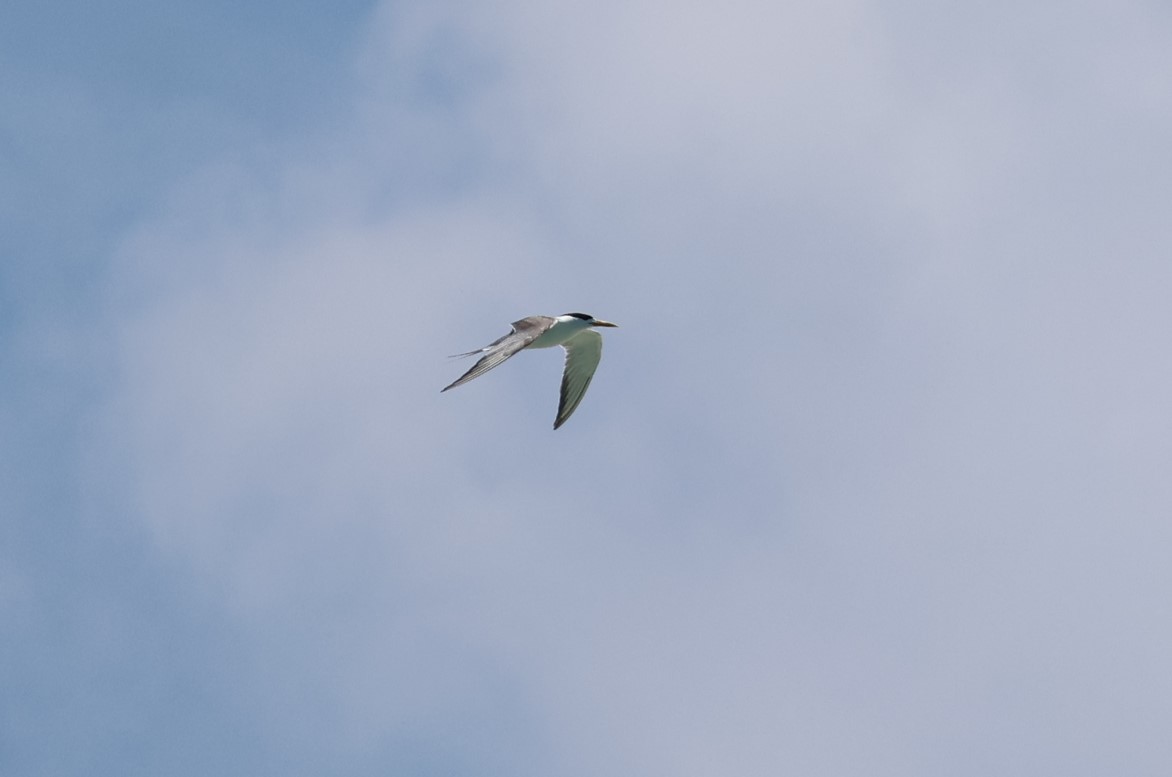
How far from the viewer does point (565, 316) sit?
3166 cm

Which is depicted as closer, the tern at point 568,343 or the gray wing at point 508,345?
the gray wing at point 508,345

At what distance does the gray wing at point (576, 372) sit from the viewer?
3319 centimetres

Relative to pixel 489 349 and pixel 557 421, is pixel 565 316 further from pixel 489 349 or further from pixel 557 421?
pixel 489 349

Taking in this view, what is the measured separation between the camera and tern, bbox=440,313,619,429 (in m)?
28.1

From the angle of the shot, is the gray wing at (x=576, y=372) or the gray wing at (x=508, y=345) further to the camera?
the gray wing at (x=576, y=372)

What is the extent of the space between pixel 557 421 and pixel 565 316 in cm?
A: 313

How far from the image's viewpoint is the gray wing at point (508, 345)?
78.7 ft

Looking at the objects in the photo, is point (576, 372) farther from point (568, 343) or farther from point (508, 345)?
point (508, 345)

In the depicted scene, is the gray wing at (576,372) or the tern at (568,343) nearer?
the tern at (568,343)

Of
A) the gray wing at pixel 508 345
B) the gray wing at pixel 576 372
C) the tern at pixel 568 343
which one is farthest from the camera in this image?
the gray wing at pixel 576 372

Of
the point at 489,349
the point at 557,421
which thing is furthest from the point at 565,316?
the point at 489,349

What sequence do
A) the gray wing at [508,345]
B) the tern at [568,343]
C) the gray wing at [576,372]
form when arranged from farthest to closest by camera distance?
the gray wing at [576,372] → the tern at [568,343] → the gray wing at [508,345]

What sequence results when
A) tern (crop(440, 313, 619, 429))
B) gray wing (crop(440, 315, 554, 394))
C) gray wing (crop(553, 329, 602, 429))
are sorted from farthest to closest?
gray wing (crop(553, 329, 602, 429)) → tern (crop(440, 313, 619, 429)) → gray wing (crop(440, 315, 554, 394))

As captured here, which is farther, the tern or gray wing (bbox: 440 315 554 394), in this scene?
the tern
